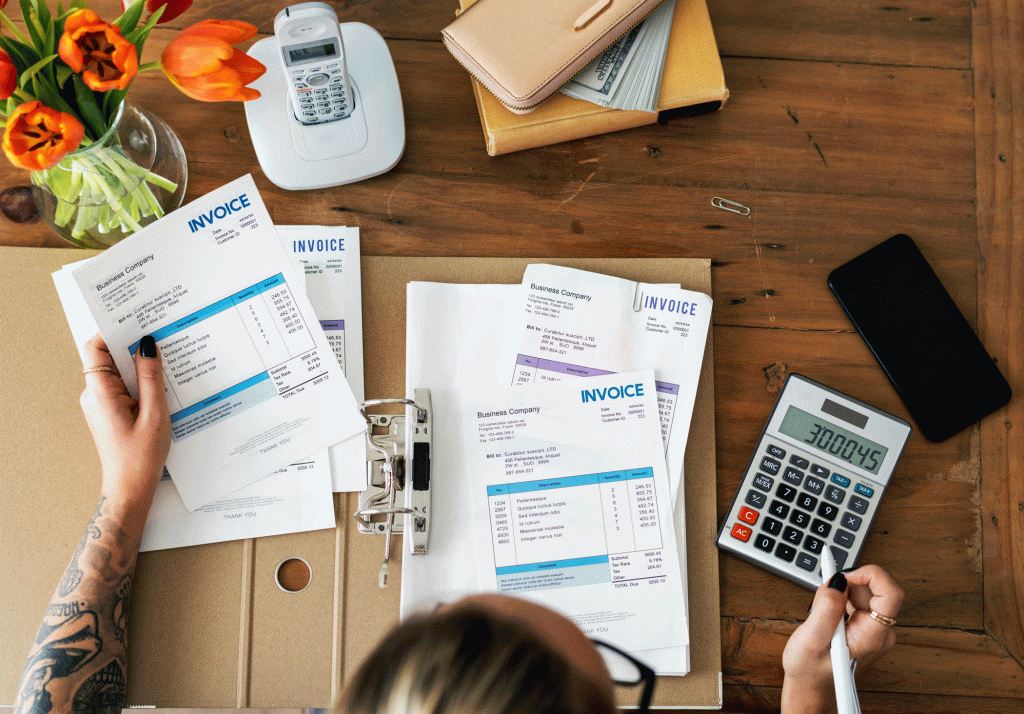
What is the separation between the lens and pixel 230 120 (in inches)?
33.3

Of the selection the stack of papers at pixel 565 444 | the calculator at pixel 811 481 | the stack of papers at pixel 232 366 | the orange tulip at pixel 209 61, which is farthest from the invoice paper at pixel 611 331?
the orange tulip at pixel 209 61

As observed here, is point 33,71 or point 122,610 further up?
point 33,71

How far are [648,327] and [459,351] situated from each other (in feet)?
0.72

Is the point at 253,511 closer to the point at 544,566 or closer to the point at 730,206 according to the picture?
the point at 544,566

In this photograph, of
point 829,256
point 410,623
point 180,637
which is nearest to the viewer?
point 410,623

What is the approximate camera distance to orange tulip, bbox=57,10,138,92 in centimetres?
57

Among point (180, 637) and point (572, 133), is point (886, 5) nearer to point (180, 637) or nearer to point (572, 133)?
point (572, 133)

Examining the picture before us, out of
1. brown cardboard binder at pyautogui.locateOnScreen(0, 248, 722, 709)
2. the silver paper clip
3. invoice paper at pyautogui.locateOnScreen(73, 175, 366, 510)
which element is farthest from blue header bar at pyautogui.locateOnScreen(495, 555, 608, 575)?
the silver paper clip

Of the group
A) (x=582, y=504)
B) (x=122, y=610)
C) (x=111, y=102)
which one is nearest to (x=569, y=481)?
(x=582, y=504)

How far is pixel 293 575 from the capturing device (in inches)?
30.9

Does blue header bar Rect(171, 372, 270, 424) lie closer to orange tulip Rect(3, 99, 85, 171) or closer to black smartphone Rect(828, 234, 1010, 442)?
orange tulip Rect(3, 99, 85, 171)

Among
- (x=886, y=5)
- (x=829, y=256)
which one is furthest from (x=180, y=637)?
(x=886, y=5)

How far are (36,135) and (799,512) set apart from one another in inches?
32.3

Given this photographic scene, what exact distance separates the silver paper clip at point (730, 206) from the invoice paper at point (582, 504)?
0.76 ft
